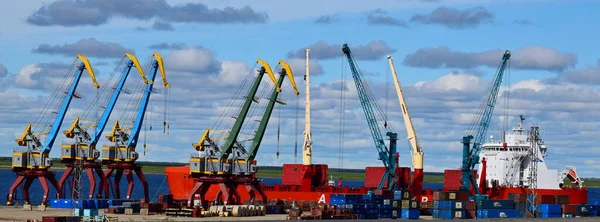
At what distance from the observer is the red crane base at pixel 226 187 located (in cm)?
11064

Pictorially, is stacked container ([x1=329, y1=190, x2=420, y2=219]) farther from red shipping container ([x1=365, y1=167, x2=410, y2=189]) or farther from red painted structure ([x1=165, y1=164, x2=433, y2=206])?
red shipping container ([x1=365, y1=167, x2=410, y2=189])

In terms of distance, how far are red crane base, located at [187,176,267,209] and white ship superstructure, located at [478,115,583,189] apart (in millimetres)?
27093

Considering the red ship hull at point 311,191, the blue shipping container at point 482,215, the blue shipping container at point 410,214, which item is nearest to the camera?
the blue shipping container at point 410,214

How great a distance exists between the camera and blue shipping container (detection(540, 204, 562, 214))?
105 meters

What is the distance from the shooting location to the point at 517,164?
393 ft

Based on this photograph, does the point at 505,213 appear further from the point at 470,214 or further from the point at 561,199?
the point at 561,199

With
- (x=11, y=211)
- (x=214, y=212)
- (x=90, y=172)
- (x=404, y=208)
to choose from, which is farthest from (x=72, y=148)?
(x=404, y=208)

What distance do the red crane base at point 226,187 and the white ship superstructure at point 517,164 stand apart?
2709 centimetres

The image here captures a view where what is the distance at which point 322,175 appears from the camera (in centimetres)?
Answer: 12938

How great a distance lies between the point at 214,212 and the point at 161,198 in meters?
8.39

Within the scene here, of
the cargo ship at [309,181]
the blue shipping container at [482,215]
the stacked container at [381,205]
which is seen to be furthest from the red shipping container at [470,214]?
the cargo ship at [309,181]

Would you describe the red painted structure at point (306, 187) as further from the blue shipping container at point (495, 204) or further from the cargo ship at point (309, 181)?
the blue shipping container at point (495, 204)

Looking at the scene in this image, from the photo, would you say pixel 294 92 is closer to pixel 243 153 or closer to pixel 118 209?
pixel 243 153

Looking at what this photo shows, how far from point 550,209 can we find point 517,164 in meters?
14.4
